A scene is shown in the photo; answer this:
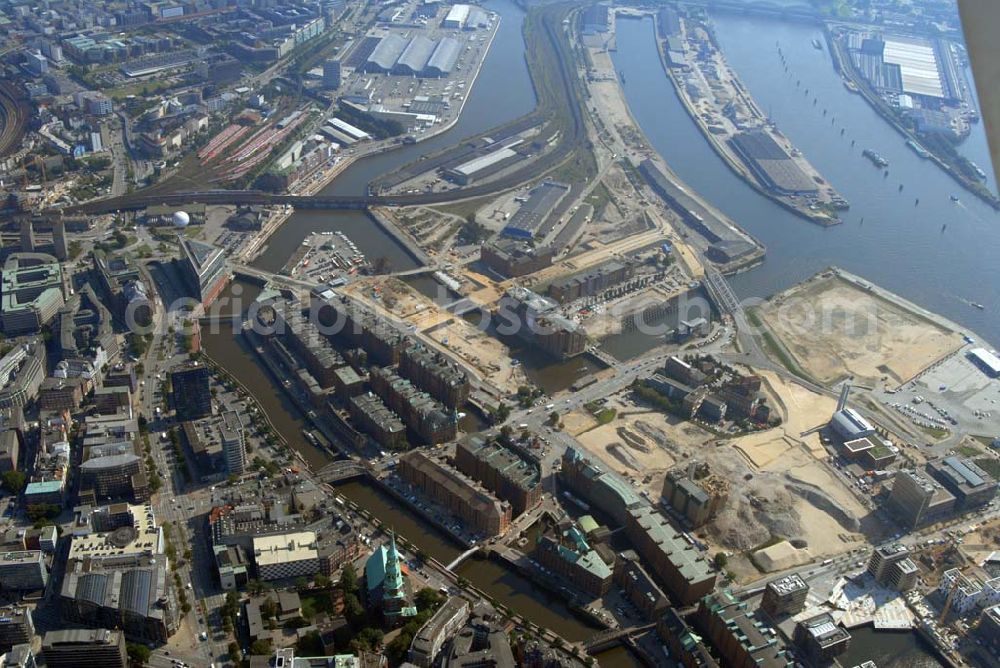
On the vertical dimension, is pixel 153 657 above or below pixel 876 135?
below

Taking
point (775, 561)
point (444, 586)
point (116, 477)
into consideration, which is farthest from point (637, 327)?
point (116, 477)

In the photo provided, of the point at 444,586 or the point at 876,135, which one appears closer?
the point at 444,586

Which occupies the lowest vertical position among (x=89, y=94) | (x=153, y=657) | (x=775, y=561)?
(x=153, y=657)

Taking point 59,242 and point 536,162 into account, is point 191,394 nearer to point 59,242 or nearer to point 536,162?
point 59,242

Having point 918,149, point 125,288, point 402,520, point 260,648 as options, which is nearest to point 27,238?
point 125,288

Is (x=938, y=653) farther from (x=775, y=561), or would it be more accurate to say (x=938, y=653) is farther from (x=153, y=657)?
(x=153, y=657)

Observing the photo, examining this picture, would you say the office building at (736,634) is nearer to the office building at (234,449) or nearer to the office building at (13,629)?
the office building at (234,449)

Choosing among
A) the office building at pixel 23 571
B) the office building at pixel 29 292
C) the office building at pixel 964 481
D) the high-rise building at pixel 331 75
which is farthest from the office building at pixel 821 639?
the high-rise building at pixel 331 75

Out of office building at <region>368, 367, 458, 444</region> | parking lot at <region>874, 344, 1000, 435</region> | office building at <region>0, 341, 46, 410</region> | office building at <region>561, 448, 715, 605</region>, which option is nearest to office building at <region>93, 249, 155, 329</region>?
office building at <region>0, 341, 46, 410</region>
